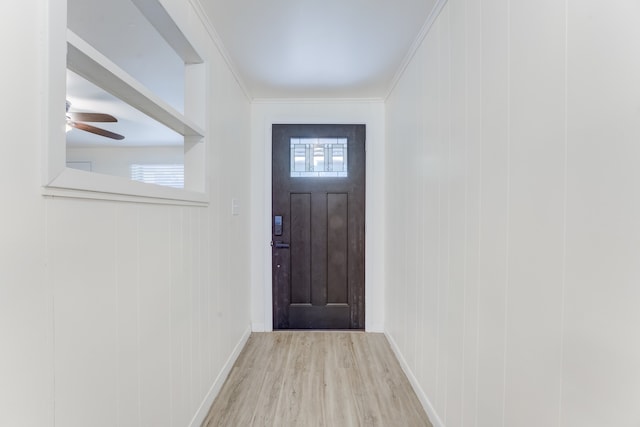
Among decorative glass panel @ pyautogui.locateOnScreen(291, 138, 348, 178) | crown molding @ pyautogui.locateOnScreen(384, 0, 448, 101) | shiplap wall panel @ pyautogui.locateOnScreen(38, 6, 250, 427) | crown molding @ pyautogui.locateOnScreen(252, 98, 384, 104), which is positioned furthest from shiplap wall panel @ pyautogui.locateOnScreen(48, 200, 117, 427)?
crown molding @ pyautogui.locateOnScreen(252, 98, 384, 104)

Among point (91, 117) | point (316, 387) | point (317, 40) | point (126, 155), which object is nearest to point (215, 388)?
point (316, 387)

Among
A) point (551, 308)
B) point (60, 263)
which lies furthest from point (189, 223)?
point (551, 308)

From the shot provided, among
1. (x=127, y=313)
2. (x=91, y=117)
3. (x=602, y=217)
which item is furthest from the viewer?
(x=91, y=117)

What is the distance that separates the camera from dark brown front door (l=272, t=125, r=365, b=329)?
3.05 m

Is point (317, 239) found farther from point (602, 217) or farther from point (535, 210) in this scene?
point (602, 217)

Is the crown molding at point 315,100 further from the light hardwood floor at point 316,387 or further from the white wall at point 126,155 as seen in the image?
the white wall at point 126,155

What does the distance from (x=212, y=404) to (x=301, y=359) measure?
2.58 ft

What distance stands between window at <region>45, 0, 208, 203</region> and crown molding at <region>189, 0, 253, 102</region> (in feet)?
0.38

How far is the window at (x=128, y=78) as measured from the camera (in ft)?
2.65

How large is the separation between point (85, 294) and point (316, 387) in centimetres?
169

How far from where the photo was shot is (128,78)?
109 cm

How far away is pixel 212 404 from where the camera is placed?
1895mm

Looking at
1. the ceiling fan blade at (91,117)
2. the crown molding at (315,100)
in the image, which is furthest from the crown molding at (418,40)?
the ceiling fan blade at (91,117)

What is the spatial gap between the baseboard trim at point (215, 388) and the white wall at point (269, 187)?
564 mm
